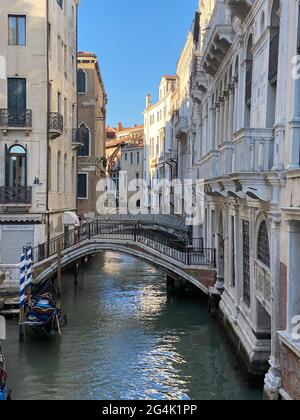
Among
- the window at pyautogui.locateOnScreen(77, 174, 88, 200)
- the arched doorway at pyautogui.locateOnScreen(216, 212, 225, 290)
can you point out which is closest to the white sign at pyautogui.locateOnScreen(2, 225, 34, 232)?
the arched doorway at pyautogui.locateOnScreen(216, 212, 225, 290)

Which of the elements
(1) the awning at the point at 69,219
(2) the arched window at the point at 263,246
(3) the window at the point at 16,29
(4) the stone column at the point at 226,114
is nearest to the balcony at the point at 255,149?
(2) the arched window at the point at 263,246

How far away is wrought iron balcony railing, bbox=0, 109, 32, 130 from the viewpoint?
16656mm

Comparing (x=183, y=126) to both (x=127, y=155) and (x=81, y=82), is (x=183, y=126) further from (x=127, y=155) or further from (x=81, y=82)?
(x=127, y=155)

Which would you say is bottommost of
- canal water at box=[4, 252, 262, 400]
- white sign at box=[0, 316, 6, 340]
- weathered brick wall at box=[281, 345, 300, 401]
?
canal water at box=[4, 252, 262, 400]

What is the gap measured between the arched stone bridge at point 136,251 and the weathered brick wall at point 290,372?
7.68m

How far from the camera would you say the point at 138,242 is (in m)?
16.8

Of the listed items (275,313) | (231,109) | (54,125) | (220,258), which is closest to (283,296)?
(275,313)

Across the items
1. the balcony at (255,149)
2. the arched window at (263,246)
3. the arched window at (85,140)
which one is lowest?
the arched window at (263,246)

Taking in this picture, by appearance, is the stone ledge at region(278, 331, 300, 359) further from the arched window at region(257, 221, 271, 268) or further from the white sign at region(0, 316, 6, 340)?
the white sign at region(0, 316, 6, 340)

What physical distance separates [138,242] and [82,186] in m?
11.2

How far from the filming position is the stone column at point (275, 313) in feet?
23.5

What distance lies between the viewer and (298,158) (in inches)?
260

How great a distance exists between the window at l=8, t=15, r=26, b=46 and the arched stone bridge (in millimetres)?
6178

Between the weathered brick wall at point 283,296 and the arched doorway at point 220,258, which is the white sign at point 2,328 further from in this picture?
the weathered brick wall at point 283,296
